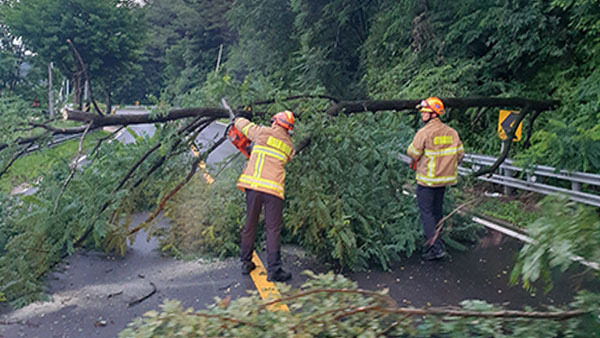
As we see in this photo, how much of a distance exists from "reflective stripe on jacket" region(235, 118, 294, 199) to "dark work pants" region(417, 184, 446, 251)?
1808mm

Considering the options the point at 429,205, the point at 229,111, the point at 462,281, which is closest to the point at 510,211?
the point at 429,205

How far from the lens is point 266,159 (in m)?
5.99

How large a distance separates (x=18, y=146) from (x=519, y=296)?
541 centimetres

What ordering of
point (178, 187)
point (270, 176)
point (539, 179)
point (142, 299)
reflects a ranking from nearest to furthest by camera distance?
1. point (142, 299)
2. point (270, 176)
3. point (178, 187)
4. point (539, 179)

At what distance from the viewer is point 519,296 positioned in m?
5.32

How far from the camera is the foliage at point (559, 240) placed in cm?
→ 248

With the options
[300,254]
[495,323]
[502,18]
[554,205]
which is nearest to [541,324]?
[495,323]

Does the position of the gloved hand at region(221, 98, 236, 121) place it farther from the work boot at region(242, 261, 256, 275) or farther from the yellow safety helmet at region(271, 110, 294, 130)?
the work boot at region(242, 261, 256, 275)

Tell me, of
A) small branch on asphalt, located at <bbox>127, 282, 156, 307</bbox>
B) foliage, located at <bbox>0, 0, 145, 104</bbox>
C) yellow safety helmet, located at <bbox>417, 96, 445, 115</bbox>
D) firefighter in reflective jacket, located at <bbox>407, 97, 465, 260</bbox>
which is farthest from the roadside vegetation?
foliage, located at <bbox>0, 0, 145, 104</bbox>

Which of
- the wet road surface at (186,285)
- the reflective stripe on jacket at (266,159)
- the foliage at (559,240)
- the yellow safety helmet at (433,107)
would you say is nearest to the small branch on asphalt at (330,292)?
the foliage at (559,240)

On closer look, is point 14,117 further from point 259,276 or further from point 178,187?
point 259,276

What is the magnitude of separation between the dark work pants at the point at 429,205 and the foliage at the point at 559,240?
4.00m

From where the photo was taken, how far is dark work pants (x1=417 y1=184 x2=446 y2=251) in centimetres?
667

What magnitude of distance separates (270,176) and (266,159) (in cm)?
19
